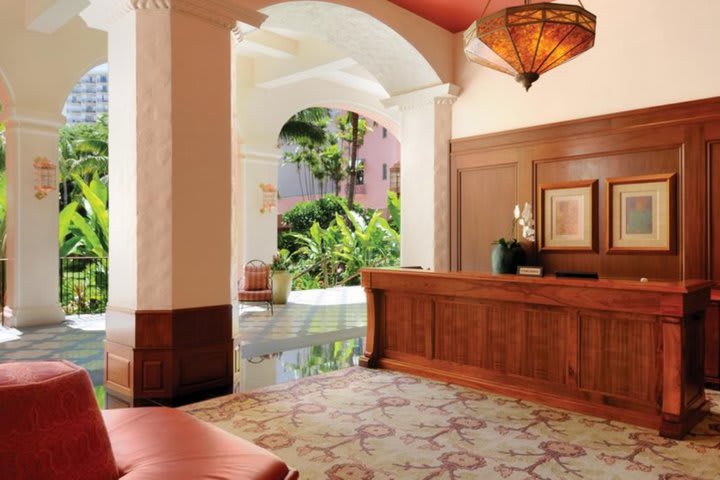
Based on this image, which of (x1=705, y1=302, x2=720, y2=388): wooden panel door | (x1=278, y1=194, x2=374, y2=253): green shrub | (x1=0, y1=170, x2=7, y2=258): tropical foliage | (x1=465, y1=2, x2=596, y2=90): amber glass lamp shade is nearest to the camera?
(x1=465, y1=2, x2=596, y2=90): amber glass lamp shade

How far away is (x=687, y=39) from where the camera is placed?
17.0 feet

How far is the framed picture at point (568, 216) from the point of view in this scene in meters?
5.82

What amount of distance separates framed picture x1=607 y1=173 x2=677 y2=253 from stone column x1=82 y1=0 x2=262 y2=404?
152 inches

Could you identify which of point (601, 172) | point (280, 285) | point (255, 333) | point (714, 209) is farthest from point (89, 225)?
point (714, 209)

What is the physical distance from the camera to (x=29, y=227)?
7867 millimetres

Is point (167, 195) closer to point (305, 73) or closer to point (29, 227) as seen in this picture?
point (29, 227)

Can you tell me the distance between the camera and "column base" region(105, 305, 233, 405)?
436 centimetres

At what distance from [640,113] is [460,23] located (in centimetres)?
255

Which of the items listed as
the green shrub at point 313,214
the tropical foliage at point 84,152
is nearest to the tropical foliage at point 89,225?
the green shrub at point 313,214

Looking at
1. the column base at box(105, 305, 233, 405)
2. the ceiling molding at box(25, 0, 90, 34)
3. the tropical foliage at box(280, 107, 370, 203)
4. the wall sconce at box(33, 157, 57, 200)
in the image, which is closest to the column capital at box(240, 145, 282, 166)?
the wall sconce at box(33, 157, 57, 200)

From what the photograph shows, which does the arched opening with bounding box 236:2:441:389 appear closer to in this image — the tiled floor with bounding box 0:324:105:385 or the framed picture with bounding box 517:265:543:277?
the tiled floor with bounding box 0:324:105:385

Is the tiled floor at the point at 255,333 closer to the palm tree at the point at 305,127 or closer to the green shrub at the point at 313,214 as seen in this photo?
the palm tree at the point at 305,127

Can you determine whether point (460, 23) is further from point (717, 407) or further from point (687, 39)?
point (717, 407)

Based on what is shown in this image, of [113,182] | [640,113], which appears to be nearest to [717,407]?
[640,113]
